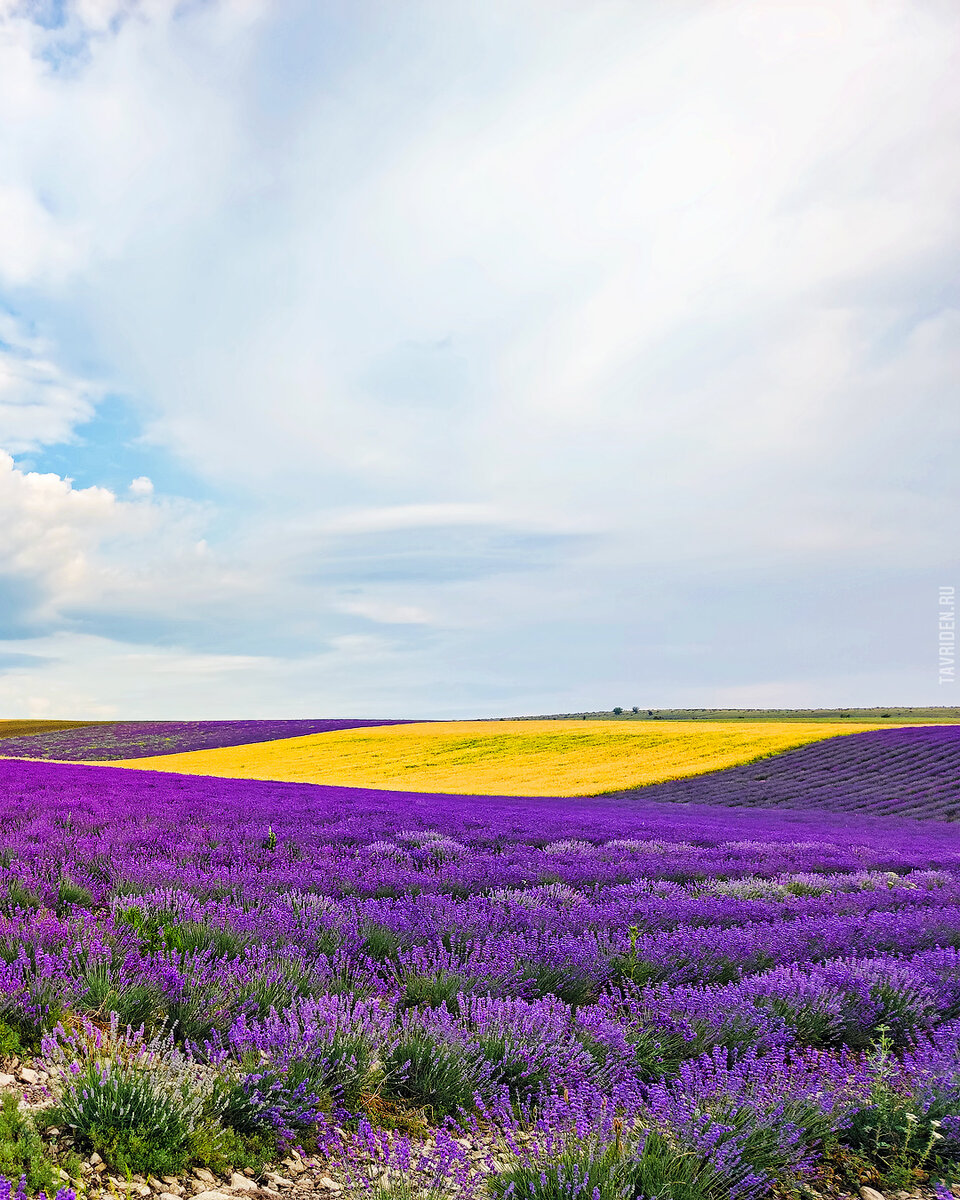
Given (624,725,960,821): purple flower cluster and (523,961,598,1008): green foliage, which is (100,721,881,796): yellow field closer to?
(624,725,960,821): purple flower cluster

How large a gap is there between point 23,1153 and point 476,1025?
195cm

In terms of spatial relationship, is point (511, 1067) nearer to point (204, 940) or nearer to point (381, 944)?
point (381, 944)

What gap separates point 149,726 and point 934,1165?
208 feet

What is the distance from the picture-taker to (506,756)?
34.9 meters

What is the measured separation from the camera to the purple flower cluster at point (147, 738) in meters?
43.4

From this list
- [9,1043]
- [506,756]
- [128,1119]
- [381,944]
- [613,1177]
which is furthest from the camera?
[506,756]

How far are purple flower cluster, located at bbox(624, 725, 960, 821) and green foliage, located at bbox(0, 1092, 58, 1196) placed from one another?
23.5 meters

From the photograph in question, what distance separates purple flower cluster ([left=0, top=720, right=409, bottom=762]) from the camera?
43.4m

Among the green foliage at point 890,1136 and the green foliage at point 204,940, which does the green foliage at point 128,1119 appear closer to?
the green foliage at point 204,940

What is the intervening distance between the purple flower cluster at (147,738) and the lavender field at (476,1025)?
4062 centimetres

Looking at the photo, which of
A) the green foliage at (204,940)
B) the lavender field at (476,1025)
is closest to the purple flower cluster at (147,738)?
the lavender field at (476,1025)

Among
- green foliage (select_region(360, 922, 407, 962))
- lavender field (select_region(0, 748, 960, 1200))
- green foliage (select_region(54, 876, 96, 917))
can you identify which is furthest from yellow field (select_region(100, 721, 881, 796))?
green foliage (select_region(360, 922, 407, 962))

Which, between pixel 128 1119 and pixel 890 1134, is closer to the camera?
pixel 128 1119

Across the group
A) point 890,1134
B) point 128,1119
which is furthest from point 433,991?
point 890,1134
